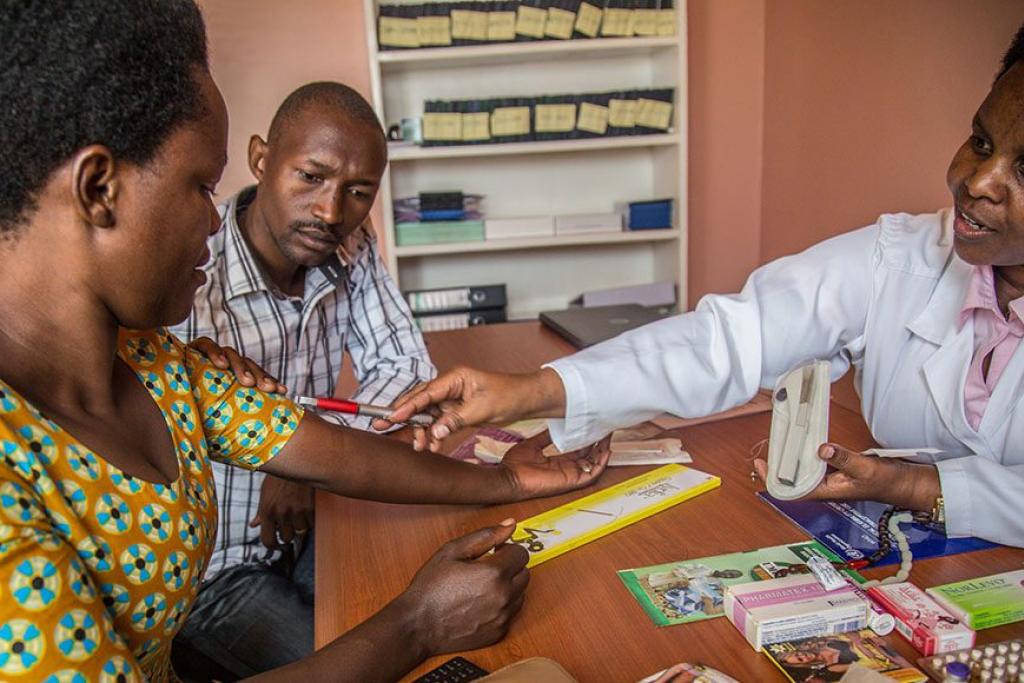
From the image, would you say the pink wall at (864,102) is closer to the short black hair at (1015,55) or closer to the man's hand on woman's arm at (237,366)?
the short black hair at (1015,55)

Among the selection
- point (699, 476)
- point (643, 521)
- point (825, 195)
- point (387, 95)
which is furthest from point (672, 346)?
point (387, 95)

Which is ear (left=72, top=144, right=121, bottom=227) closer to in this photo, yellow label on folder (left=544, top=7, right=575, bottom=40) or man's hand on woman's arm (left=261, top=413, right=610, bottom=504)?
man's hand on woman's arm (left=261, top=413, right=610, bottom=504)

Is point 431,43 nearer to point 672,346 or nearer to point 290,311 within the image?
point 290,311

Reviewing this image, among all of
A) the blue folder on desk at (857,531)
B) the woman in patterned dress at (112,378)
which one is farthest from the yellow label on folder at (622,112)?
the woman in patterned dress at (112,378)

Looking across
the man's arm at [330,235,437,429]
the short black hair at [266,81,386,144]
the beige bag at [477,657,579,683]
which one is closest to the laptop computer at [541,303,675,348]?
the man's arm at [330,235,437,429]

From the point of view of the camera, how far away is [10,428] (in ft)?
2.33

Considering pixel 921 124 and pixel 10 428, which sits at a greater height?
pixel 921 124

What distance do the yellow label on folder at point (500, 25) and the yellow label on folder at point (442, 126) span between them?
0.30m

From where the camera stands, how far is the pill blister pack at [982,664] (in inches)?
28.8

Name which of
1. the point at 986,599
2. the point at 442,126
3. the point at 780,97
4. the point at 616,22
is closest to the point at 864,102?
the point at 780,97

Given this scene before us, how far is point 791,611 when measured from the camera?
0.83 m

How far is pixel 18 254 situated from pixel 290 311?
3.08 feet

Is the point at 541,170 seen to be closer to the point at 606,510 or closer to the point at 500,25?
the point at 500,25

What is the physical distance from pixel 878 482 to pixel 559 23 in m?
2.28
